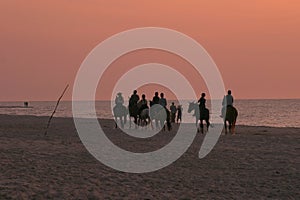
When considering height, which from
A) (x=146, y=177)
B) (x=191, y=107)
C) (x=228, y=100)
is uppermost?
(x=228, y=100)

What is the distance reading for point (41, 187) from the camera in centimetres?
1144

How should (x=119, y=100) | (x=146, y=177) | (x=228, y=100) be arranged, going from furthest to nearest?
(x=119, y=100)
(x=228, y=100)
(x=146, y=177)

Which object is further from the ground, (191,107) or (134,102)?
(134,102)


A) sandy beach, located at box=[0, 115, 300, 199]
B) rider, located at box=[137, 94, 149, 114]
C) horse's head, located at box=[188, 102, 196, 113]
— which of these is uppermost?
rider, located at box=[137, 94, 149, 114]

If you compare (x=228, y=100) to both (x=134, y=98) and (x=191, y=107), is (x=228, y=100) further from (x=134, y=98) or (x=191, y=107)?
(x=134, y=98)

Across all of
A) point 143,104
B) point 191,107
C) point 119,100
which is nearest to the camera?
point 191,107

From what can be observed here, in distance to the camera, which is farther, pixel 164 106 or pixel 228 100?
pixel 164 106

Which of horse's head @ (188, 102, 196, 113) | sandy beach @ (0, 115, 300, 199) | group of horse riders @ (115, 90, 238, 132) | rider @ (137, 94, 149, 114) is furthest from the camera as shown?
rider @ (137, 94, 149, 114)

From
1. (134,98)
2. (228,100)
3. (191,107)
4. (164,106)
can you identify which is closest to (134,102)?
(134,98)

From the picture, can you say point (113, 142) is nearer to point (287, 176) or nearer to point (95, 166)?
point (95, 166)

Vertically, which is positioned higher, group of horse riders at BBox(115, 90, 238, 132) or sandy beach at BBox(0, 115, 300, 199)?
group of horse riders at BBox(115, 90, 238, 132)

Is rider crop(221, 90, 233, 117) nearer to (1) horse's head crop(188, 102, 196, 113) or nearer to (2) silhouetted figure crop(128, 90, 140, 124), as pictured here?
(1) horse's head crop(188, 102, 196, 113)

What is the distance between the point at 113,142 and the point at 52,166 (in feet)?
29.0

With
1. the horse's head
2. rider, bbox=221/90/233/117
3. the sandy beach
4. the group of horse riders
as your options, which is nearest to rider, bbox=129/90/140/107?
the group of horse riders
